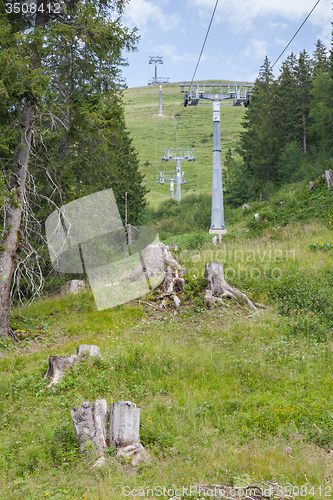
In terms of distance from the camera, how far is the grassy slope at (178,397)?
4582 mm

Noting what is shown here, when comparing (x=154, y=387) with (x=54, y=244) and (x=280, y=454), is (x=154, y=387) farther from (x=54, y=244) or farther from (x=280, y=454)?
(x=54, y=244)

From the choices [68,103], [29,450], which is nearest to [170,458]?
[29,450]

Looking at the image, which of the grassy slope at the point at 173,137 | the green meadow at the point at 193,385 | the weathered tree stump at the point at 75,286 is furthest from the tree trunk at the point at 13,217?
the grassy slope at the point at 173,137

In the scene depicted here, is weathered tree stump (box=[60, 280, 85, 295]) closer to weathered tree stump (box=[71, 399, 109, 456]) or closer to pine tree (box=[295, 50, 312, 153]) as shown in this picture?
weathered tree stump (box=[71, 399, 109, 456])

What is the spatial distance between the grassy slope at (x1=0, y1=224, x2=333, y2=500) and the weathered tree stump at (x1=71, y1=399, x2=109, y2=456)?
21cm

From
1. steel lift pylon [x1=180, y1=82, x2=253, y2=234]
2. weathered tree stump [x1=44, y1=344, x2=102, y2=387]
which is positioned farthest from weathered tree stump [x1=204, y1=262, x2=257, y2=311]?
steel lift pylon [x1=180, y1=82, x2=253, y2=234]

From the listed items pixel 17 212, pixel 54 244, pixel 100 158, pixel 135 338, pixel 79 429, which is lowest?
pixel 135 338

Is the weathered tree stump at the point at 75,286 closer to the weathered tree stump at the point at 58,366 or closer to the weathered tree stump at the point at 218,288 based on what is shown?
the weathered tree stump at the point at 218,288

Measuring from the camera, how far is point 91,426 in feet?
17.2

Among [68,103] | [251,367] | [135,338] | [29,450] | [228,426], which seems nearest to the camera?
[29,450]

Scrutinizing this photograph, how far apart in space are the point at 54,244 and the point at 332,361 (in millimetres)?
8246

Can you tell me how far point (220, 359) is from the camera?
7965 millimetres

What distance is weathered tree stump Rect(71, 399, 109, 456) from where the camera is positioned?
5.14 meters

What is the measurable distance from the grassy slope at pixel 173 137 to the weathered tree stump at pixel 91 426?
52168 millimetres
